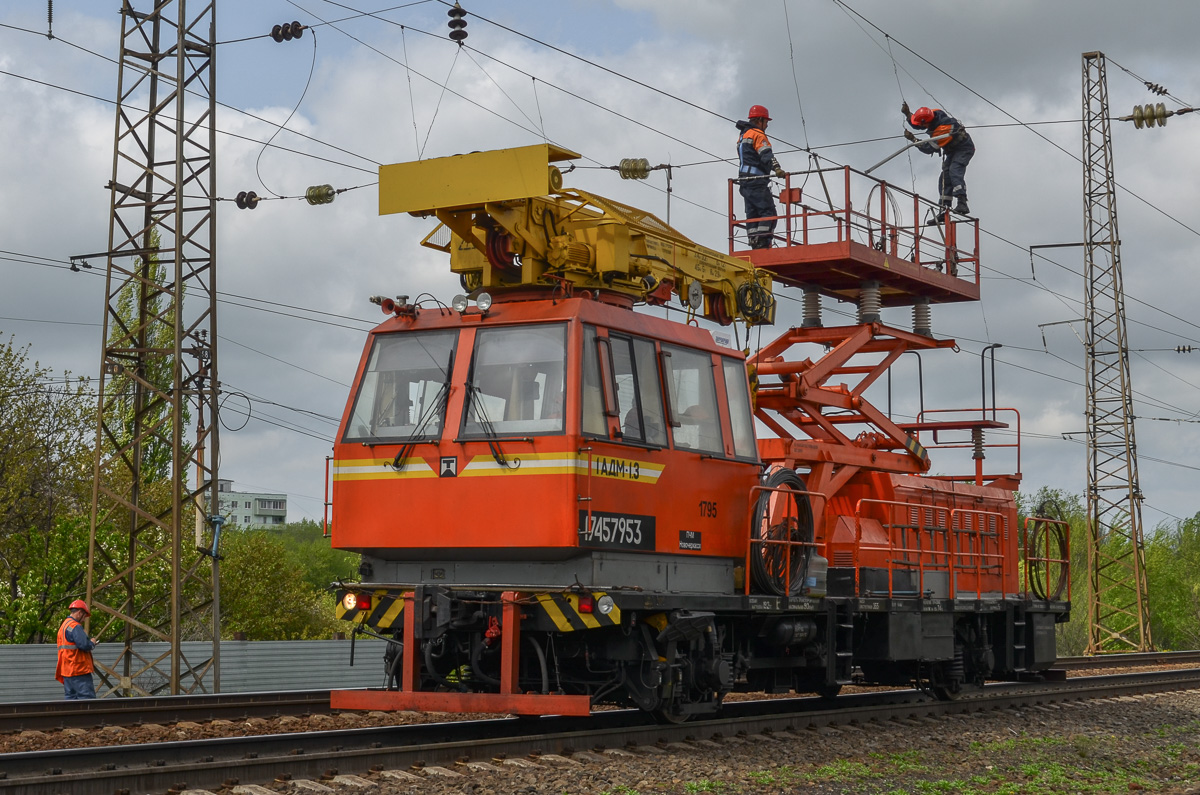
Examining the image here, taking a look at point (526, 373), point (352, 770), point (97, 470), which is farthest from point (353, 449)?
point (97, 470)

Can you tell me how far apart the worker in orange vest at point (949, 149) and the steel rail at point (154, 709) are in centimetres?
977

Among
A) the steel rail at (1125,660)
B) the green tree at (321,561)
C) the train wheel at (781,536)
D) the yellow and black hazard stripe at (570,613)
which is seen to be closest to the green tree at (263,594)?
the steel rail at (1125,660)

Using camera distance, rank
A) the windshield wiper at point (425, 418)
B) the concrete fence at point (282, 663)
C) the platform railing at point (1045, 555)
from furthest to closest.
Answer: the concrete fence at point (282, 663), the platform railing at point (1045, 555), the windshield wiper at point (425, 418)

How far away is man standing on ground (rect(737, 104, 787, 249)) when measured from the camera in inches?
613

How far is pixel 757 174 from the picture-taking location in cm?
1556

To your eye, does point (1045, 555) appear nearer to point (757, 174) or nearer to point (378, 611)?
point (757, 174)

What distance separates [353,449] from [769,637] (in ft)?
13.0

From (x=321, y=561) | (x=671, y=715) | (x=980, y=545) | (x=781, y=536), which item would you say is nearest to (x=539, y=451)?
(x=671, y=715)

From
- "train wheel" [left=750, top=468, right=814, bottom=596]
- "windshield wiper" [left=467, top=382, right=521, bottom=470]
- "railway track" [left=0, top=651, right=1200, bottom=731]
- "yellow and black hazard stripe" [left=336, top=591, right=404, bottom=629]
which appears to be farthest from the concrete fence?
"windshield wiper" [left=467, top=382, right=521, bottom=470]

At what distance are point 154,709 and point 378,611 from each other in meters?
3.18

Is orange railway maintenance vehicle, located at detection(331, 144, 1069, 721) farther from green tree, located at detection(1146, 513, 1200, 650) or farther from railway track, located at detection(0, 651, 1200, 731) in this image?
green tree, located at detection(1146, 513, 1200, 650)

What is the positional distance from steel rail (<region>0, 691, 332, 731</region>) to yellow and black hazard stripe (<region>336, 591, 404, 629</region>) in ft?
6.65

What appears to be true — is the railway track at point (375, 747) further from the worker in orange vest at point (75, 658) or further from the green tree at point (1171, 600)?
the green tree at point (1171, 600)

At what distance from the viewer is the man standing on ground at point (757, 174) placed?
51.1ft
